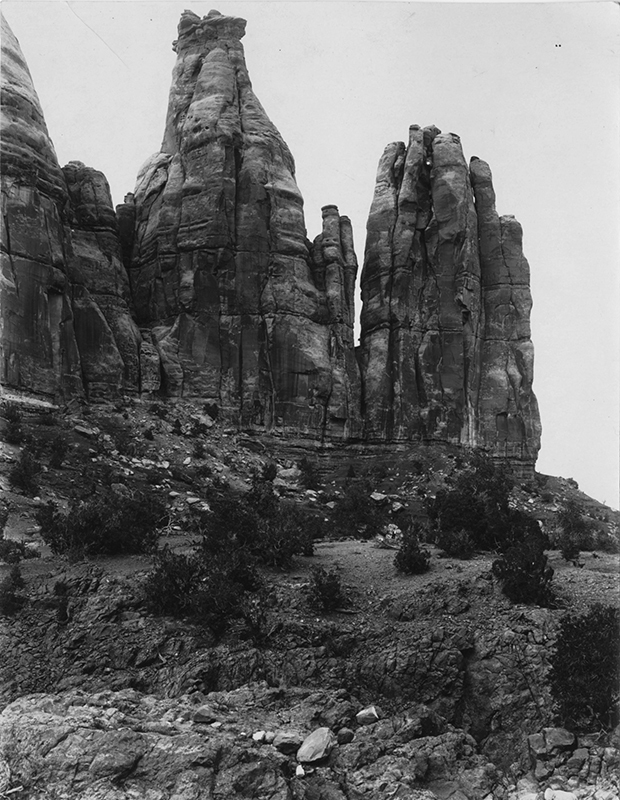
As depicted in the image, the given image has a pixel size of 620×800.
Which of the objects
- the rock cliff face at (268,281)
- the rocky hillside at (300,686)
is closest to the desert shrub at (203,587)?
the rocky hillside at (300,686)

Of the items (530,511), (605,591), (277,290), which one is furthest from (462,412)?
(605,591)

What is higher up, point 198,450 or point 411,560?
point 198,450

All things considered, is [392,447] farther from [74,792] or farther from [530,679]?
[74,792]

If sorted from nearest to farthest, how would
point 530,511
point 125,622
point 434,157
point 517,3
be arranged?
point 517,3, point 125,622, point 530,511, point 434,157

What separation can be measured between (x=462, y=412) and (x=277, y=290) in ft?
67.7

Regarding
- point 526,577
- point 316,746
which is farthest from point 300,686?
point 526,577

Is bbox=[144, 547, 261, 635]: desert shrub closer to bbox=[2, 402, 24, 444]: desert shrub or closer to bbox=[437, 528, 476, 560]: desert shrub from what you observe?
bbox=[437, 528, 476, 560]: desert shrub

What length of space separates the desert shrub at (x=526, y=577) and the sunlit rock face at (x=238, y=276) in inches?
1651

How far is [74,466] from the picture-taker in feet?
140

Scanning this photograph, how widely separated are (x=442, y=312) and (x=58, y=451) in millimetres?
41776

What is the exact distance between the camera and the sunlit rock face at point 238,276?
6431 centimetres

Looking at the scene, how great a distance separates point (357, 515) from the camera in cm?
4566

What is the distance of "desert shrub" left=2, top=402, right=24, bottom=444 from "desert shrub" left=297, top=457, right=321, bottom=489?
21.1 m

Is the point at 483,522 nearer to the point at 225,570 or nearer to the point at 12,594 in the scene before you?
the point at 225,570
